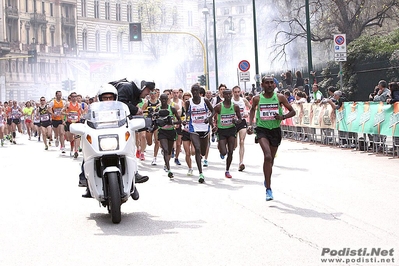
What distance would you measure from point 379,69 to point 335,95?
21.1 ft

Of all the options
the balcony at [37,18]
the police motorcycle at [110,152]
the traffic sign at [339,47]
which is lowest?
the police motorcycle at [110,152]

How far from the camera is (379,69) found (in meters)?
27.8

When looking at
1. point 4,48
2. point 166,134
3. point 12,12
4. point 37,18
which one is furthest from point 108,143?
point 37,18

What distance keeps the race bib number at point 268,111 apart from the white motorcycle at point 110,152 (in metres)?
2.38

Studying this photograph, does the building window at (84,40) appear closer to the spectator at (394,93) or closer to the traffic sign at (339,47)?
the traffic sign at (339,47)

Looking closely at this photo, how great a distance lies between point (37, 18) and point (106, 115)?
8896 cm

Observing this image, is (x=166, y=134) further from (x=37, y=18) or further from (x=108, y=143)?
(x=37, y=18)

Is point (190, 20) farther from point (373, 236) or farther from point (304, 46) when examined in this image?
point (373, 236)

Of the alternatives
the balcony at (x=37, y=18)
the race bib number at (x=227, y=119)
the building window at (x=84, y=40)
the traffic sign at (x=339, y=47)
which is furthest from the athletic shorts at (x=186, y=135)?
the building window at (x=84, y=40)

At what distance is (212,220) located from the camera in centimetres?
962

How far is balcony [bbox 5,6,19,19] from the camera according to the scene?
91.2 meters

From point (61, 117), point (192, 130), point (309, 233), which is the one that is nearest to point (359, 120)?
point (192, 130)

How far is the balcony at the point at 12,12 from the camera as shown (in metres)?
91.2

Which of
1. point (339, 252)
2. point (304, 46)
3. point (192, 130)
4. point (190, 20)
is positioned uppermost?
point (190, 20)
